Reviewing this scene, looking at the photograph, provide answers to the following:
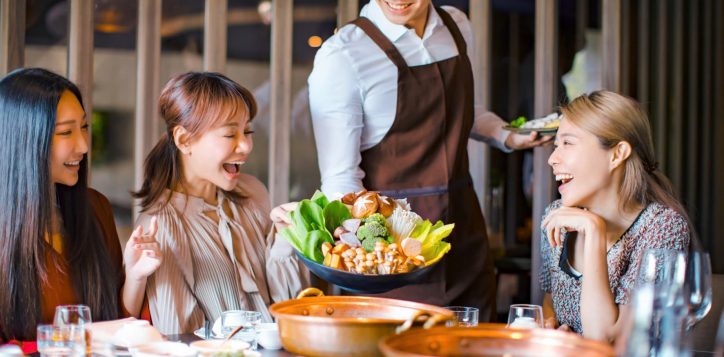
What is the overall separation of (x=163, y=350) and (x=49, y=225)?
70 cm

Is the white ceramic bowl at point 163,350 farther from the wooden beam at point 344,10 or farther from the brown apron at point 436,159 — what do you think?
the wooden beam at point 344,10

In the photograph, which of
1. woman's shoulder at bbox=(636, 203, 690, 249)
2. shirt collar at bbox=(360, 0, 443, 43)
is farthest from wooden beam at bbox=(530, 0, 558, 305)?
woman's shoulder at bbox=(636, 203, 690, 249)

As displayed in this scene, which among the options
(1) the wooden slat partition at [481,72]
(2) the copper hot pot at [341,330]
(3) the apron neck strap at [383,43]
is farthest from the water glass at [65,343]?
(1) the wooden slat partition at [481,72]

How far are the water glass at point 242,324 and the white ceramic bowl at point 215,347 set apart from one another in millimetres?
226

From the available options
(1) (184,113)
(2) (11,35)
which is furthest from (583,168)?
(2) (11,35)

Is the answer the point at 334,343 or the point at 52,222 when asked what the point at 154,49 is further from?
the point at 334,343

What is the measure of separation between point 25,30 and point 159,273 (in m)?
1.06

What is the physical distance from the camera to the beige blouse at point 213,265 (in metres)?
2.52

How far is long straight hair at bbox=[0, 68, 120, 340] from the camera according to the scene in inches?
88.5

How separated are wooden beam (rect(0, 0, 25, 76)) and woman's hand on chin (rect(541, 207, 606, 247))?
1714mm

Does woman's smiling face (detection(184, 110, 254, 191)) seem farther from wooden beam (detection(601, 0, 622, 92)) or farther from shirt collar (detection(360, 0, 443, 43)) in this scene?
wooden beam (detection(601, 0, 622, 92))

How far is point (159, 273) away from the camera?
2.52 meters

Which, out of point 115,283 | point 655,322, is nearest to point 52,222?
point 115,283

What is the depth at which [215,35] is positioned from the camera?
3420 mm
